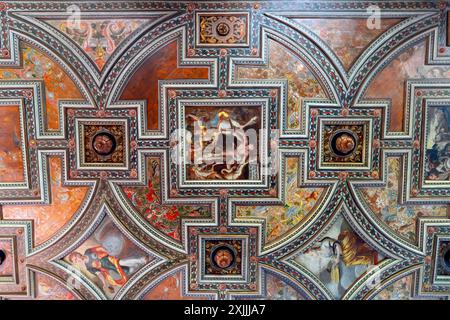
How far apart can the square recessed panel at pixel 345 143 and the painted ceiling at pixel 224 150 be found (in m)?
0.03

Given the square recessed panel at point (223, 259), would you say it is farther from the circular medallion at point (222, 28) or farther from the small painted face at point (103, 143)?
the circular medallion at point (222, 28)

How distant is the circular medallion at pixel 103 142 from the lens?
30.1 feet

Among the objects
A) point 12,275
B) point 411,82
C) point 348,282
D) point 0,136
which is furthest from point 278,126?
point 12,275

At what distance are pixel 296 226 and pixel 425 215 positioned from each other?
8.51 ft

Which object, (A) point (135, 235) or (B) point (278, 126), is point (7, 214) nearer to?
(A) point (135, 235)

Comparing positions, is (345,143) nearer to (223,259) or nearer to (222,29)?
(222,29)

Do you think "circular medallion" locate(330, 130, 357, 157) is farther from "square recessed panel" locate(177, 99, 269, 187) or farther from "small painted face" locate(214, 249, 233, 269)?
"small painted face" locate(214, 249, 233, 269)

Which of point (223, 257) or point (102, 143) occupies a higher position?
point (102, 143)

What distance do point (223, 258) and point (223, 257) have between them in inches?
0.8

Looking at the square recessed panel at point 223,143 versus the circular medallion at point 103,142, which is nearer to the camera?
the square recessed panel at point 223,143

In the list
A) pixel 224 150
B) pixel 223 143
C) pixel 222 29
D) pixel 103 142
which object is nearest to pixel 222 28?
pixel 222 29

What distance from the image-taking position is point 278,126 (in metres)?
9.15

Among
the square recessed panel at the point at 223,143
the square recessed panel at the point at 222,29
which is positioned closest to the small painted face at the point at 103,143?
the square recessed panel at the point at 223,143

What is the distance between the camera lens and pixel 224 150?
9.24 m
